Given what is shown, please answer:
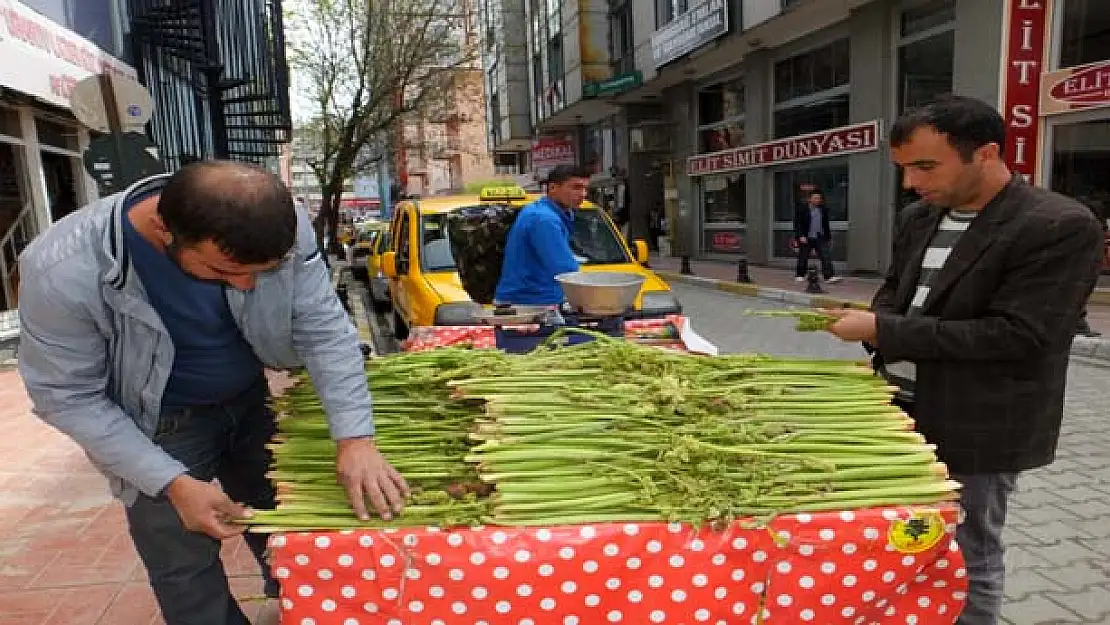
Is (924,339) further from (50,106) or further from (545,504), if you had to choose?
(50,106)

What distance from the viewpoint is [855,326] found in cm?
207

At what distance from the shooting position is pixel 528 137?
1435 inches

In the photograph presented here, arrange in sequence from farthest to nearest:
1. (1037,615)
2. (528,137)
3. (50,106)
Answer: (528,137) → (50,106) → (1037,615)

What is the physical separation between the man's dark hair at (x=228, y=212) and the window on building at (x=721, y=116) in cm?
1772

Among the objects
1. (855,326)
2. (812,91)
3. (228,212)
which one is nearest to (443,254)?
(855,326)

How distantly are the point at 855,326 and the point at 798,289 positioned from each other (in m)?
11.0

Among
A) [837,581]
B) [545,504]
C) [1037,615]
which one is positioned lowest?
[1037,615]

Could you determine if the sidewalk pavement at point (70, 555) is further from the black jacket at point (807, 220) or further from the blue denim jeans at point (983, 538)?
the black jacket at point (807, 220)

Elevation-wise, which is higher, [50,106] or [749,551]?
[50,106]

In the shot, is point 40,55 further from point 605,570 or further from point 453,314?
point 605,570

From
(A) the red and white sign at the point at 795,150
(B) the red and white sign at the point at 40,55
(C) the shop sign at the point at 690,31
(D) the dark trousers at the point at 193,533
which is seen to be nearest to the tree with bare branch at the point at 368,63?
(C) the shop sign at the point at 690,31

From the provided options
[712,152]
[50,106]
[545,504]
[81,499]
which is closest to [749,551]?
[545,504]

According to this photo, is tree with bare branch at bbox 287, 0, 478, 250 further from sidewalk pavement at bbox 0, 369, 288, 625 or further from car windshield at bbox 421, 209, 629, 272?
sidewalk pavement at bbox 0, 369, 288, 625

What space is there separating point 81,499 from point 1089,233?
193 inches
